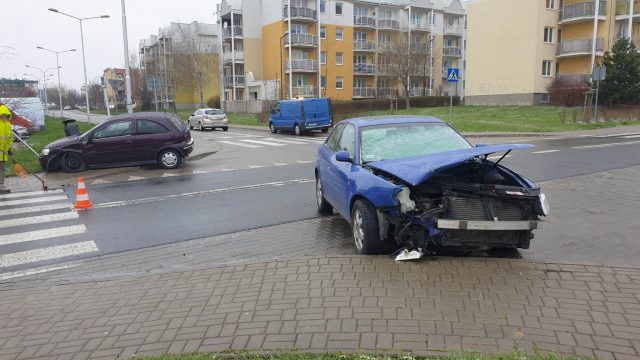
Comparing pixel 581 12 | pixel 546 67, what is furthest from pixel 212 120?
pixel 581 12

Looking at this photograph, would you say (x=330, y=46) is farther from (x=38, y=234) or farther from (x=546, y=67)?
A: (x=38, y=234)

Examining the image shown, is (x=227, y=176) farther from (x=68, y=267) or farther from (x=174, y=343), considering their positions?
(x=174, y=343)

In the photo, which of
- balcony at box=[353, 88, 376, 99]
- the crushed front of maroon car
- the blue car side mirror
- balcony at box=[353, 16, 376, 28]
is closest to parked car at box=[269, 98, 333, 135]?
the blue car side mirror

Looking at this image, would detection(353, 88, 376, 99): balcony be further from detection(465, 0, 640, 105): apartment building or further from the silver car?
the silver car

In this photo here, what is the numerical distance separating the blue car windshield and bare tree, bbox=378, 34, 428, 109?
4633 cm

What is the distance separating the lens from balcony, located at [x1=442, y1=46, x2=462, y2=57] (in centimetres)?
6769

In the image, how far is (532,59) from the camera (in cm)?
4503

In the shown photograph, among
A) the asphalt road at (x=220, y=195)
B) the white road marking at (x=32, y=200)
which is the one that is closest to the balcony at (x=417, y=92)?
the asphalt road at (x=220, y=195)

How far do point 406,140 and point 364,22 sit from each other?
58.1m

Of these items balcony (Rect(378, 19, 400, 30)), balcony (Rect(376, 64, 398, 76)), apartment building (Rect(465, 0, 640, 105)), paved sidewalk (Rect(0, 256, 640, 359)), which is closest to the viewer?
paved sidewalk (Rect(0, 256, 640, 359))

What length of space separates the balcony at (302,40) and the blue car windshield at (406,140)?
5295 cm

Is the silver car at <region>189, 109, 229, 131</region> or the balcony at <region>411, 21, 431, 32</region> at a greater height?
the balcony at <region>411, 21, 431, 32</region>

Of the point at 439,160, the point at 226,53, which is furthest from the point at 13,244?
the point at 226,53

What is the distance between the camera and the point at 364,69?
2454 inches
